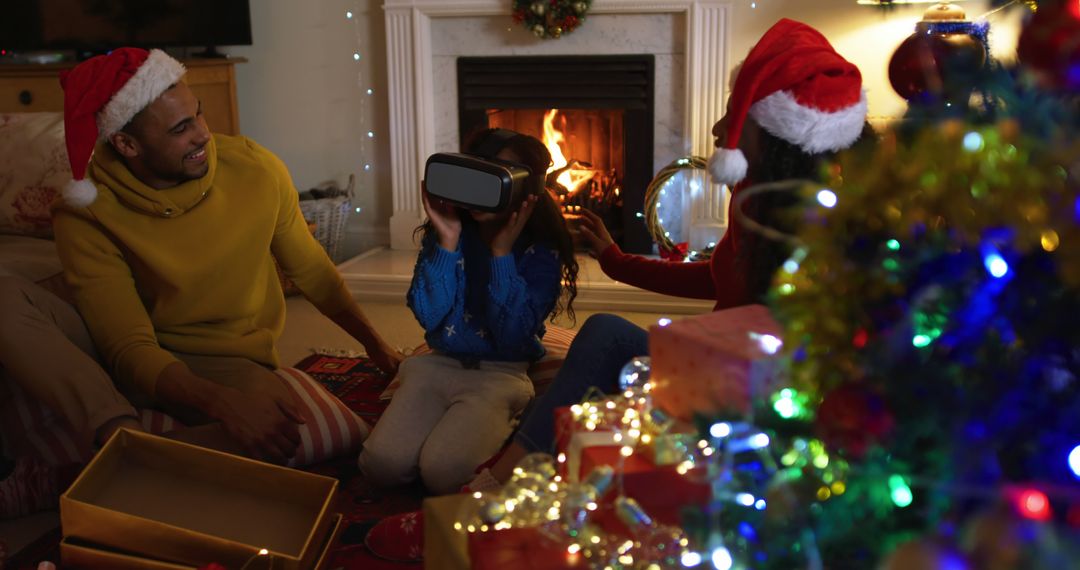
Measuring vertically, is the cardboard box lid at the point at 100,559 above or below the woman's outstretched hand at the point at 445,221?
below

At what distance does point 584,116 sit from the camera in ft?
11.9

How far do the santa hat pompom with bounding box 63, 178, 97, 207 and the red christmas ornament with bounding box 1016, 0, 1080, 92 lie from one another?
1614mm

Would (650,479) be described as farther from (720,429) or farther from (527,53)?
(527,53)

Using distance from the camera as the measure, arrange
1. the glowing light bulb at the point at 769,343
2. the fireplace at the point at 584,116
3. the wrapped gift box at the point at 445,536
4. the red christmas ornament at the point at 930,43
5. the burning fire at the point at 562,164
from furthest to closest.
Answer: the burning fire at the point at 562,164 < the fireplace at the point at 584,116 < the red christmas ornament at the point at 930,43 < the wrapped gift box at the point at 445,536 < the glowing light bulb at the point at 769,343

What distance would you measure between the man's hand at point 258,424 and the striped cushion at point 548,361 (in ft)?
1.00

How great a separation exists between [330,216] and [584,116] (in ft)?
3.21

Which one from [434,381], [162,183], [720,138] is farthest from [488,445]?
[162,183]

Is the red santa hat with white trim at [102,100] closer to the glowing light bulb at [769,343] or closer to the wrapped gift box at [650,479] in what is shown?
the wrapped gift box at [650,479]

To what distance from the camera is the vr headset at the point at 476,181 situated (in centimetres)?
161

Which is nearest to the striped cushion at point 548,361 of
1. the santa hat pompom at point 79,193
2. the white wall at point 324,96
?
the santa hat pompom at point 79,193

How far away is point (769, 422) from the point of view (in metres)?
0.82

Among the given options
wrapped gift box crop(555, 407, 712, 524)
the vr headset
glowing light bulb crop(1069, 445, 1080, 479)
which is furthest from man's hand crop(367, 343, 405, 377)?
glowing light bulb crop(1069, 445, 1080, 479)

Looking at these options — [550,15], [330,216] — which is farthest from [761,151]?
[330,216]

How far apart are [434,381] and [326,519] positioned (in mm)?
522
